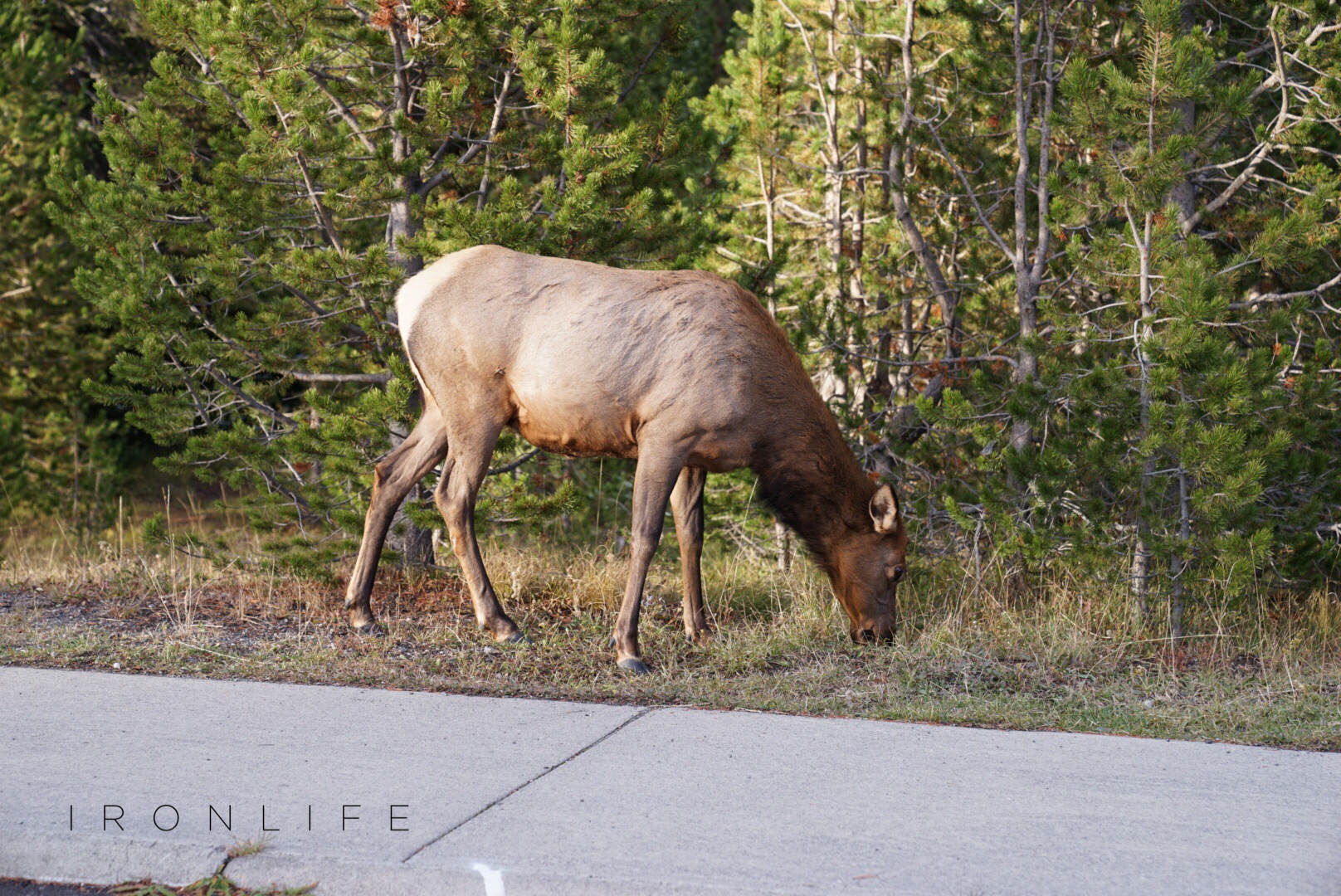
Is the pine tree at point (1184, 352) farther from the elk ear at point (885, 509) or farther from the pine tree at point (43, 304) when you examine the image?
the pine tree at point (43, 304)

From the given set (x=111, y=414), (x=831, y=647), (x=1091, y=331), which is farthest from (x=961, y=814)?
(x=111, y=414)

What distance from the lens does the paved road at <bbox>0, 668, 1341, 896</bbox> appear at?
11.1 feet

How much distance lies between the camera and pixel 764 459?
6.60 metres

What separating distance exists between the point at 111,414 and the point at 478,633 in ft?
36.7

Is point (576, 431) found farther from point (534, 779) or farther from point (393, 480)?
point (534, 779)

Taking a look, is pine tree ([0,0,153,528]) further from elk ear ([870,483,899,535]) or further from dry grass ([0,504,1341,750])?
elk ear ([870,483,899,535])

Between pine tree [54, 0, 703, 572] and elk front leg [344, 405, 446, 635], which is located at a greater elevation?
pine tree [54, 0, 703, 572]

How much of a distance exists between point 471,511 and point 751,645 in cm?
175

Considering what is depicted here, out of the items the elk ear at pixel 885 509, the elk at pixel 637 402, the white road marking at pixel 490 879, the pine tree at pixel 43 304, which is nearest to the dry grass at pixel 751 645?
the elk at pixel 637 402

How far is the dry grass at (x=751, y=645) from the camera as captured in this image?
5.53 meters

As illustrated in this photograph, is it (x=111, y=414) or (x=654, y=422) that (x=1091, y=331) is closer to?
(x=654, y=422)

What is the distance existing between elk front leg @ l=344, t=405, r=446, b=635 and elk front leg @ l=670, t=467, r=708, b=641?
141 cm

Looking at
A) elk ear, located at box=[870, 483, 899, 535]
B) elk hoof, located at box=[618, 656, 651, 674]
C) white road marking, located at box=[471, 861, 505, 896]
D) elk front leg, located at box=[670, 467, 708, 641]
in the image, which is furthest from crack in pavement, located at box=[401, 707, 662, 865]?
elk ear, located at box=[870, 483, 899, 535]

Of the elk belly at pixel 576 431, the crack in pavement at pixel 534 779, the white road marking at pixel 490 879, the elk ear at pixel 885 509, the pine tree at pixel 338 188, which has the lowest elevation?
the crack in pavement at pixel 534 779
